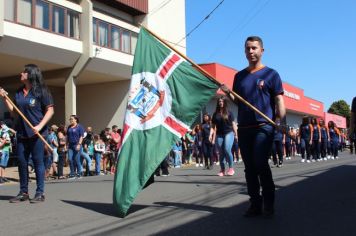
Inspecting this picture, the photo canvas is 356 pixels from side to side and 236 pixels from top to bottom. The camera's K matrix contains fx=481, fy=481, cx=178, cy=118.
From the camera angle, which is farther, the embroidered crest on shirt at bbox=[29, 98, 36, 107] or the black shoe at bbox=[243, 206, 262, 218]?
the embroidered crest on shirt at bbox=[29, 98, 36, 107]

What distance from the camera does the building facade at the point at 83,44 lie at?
22000mm

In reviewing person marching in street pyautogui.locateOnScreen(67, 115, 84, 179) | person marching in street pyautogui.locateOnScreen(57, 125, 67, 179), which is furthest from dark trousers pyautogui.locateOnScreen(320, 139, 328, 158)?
person marching in street pyautogui.locateOnScreen(57, 125, 67, 179)

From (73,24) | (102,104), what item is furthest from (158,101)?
(102,104)

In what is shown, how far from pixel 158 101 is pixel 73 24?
66.4ft

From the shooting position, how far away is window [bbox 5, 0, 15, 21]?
21016mm

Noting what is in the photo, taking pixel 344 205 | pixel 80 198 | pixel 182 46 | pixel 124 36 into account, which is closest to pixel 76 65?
pixel 124 36

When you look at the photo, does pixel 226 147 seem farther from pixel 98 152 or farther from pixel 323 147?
pixel 323 147

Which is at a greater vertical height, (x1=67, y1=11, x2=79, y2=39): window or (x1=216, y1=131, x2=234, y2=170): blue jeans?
(x1=67, y1=11, x2=79, y2=39): window

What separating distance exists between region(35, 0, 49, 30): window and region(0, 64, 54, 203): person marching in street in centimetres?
1655

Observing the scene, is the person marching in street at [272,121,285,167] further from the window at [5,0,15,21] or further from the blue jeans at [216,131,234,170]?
the window at [5,0,15,21]

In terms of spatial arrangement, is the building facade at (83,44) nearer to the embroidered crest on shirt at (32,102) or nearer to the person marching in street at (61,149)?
the person marching in street at (61,149)

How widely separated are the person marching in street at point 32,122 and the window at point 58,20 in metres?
17.4

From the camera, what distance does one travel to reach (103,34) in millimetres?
26797

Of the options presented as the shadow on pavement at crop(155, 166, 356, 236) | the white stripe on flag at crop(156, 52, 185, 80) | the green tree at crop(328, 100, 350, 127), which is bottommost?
the shadow on pavement at crop(155, 166, 356, 236)
